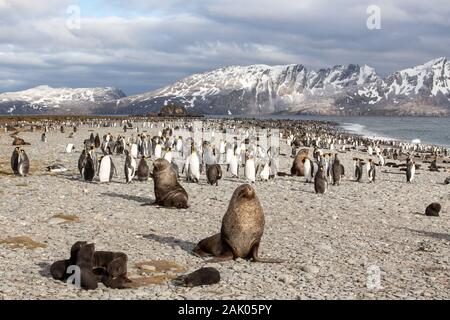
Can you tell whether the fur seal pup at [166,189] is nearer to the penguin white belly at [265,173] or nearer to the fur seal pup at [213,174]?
the fur seal pup at [213,174]

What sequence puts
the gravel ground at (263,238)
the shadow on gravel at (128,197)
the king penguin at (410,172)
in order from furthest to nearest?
the king penguin at (410,172)
the shadow on gravel at (128,197)
the gravel ground at (263,238)

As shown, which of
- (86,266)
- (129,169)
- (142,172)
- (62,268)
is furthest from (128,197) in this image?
(86,266)

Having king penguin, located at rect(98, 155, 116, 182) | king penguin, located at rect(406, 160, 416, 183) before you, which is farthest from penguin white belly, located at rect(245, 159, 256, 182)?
king penguin, located at rect(406, 160, 416, 183)

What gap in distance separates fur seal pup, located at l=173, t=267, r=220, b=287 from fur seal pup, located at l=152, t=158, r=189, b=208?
6.89m

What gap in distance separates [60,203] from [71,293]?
8.40m

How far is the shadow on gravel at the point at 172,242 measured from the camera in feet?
36.3

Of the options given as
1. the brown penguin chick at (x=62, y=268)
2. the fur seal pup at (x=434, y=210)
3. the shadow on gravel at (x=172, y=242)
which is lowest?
the fur seal pup at (x=434, y=210)

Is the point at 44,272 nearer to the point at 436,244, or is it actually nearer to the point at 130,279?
the point at 130,279

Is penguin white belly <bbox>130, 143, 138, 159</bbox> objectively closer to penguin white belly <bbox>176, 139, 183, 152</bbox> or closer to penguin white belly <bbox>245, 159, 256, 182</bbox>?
penguin white belly <bbox>176, 139, 183, 152</bbox>

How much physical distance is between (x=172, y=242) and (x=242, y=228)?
7.05ft

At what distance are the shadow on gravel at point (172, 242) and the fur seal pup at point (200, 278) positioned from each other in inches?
84.1

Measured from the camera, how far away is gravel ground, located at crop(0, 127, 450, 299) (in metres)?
8.29

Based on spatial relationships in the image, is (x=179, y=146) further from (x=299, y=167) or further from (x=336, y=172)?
(x=336, y=172)

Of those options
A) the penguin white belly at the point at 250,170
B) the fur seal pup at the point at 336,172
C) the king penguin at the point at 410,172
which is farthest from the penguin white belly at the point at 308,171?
the king penguin at the point at 410,172
